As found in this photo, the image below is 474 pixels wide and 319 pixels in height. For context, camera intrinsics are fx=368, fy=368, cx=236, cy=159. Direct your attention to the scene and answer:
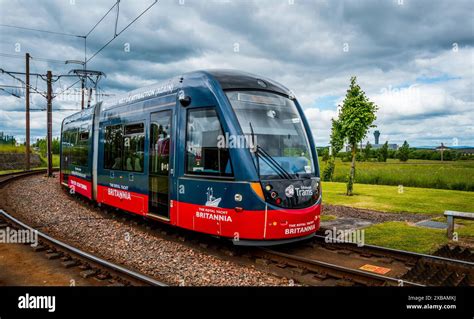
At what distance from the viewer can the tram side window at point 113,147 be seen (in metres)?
11.3

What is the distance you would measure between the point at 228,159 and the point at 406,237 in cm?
554

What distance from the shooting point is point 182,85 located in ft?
27.8

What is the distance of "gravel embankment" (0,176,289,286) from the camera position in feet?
21.4

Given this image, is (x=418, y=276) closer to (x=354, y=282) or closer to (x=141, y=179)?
(x=354, y=282)

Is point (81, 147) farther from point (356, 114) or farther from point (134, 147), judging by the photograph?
point (356, 114)

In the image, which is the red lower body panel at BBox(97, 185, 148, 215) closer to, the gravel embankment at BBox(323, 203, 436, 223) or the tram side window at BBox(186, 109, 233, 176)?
the tram side window at BBox(186, 109, 233, 176)

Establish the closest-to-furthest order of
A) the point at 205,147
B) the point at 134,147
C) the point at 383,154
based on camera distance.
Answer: the point at 205,147
the point at 134,147
the point at 383,154

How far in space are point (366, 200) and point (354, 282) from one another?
12395 mm

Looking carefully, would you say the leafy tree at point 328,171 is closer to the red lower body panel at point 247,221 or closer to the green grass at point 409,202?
the green grass at point 409,202

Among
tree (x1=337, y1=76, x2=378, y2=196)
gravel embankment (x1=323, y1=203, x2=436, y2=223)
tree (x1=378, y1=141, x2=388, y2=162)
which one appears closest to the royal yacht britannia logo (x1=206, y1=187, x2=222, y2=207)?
gravel embankment (x1=323, y1=203, x2=436, y2=223)

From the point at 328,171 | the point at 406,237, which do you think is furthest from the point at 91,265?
the point at 328,171

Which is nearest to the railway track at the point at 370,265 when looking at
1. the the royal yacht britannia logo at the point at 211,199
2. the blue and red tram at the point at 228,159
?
the blue and red tram at the point at 228,159

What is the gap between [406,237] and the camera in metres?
9.56

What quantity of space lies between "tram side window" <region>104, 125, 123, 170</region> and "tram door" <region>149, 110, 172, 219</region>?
7.34ft
